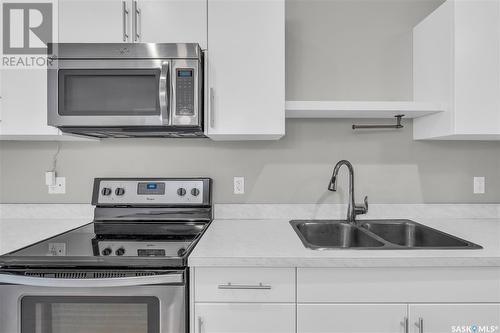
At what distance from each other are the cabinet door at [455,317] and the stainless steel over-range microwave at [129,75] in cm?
119

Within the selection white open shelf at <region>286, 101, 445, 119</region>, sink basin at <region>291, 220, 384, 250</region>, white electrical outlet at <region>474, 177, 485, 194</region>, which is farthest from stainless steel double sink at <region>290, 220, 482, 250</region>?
white open shelf at <region>286, 101, 445, 119</region>

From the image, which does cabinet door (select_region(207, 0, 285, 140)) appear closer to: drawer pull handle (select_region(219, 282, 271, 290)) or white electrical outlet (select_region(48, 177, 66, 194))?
drawer pull handle (select_region(219, 282, 271, 290))

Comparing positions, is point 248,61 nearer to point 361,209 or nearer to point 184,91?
point 184,91

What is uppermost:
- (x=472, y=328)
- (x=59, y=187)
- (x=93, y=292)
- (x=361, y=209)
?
(x=59, y=187)

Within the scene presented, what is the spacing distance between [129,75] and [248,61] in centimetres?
55

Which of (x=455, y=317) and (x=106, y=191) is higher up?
(x=106, y=191)

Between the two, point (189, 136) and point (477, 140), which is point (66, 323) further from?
point (477, 140)

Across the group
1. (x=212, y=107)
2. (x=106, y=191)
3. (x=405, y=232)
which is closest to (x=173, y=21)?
(x=212, y=107)

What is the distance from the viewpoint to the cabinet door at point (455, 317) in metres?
1.24

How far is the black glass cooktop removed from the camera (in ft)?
4.02

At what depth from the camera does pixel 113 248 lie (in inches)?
54.5

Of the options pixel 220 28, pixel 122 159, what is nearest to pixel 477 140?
pixel 220 28

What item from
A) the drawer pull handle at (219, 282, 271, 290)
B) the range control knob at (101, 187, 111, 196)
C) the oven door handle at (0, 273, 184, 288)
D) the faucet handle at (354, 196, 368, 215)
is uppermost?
the range control knob at (101, 187, 111, 196)

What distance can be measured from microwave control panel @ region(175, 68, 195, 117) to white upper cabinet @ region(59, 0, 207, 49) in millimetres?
192
